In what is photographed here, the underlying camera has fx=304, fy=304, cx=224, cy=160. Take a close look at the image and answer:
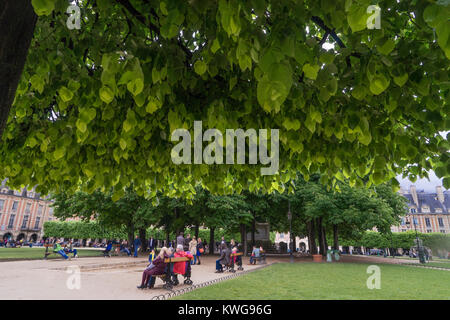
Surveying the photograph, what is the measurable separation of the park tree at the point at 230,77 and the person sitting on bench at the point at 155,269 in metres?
5.03

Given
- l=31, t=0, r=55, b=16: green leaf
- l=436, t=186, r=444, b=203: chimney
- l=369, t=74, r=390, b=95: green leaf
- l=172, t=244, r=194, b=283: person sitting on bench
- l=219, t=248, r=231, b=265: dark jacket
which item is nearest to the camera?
l=31, t=0, r=55, b=16: green leaf

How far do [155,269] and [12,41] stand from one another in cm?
961

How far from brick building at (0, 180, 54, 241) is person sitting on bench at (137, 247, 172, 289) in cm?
7261

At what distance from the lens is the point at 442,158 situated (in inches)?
153

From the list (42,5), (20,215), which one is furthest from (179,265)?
(20,215)

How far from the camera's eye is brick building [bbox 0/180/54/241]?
238 ft

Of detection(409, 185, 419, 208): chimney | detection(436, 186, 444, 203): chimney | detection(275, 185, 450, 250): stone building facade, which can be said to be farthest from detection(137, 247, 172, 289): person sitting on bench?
detection(436, 186, 444, 203): chimney

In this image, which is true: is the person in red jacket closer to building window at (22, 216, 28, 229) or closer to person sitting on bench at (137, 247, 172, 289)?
→ person sitting on bench at (137, 247, 172, 289)

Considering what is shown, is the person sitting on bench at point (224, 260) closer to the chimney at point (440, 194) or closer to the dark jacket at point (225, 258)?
the dark jacket at point (225, 258)

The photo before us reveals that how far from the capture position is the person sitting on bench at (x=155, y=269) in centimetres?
1068

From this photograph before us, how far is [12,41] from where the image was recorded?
2.43 meters

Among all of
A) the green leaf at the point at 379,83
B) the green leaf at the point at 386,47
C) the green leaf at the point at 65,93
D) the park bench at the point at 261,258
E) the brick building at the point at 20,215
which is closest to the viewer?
the green leaf at the point at 386,47

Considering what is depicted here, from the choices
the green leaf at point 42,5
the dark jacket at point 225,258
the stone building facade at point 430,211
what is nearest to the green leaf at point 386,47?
the green leaf at point 42,5
